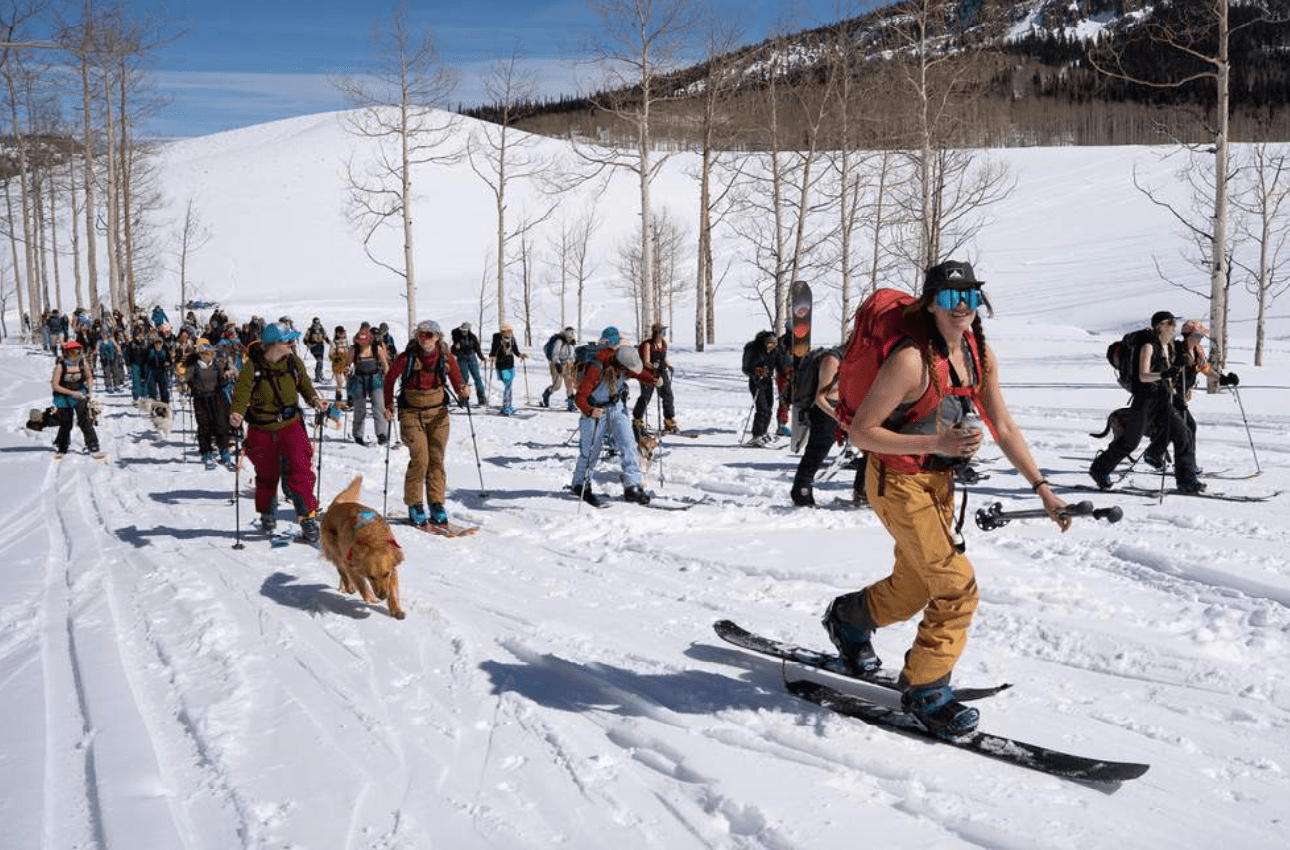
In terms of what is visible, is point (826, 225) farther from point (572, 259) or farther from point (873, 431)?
point (873, 431)

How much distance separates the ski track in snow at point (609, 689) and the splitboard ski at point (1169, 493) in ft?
1.07

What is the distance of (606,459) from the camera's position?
11.7 metres

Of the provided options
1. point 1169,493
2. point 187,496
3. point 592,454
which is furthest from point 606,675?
point 187,496

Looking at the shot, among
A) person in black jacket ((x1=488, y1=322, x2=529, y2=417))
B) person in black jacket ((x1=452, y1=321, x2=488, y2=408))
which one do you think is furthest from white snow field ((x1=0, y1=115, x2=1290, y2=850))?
person in black jacket ((x1=488, y1=322, x2=529, y2=417))

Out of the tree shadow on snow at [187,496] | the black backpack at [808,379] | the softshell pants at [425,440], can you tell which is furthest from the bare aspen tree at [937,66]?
the tree shadow on snow at [187,496]

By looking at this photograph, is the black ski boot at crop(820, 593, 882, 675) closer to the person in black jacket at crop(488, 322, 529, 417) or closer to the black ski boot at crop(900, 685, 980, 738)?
the black ski boot at crop(900, 685, 980, 738)

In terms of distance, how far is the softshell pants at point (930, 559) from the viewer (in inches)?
146

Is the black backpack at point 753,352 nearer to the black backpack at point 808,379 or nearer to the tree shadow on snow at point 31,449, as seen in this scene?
the black backpack at point 808,379

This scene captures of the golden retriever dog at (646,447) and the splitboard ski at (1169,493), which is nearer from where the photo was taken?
the splitboard ski at (1169,493)

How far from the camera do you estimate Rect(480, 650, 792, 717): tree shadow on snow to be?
4.40 m

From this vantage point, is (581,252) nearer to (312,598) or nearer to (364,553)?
(312,598)

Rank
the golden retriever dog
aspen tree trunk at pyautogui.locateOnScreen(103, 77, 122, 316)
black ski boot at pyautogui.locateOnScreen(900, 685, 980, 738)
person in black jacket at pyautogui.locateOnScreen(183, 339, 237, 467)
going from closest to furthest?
1. black ski boot at pyautogui.locateOnScreen(900, 685, 980, 738)
2. the golden retriever dog
3. person in black jacket at pyautogui.locateOnScreen(183, 339, 237, 467)
4. aspen tree trunk at pyautogui.locateOnScreen(103, 77, 122, 316)

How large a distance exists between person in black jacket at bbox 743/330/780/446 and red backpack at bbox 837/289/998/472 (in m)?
9.40

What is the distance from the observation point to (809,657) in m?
4.71
